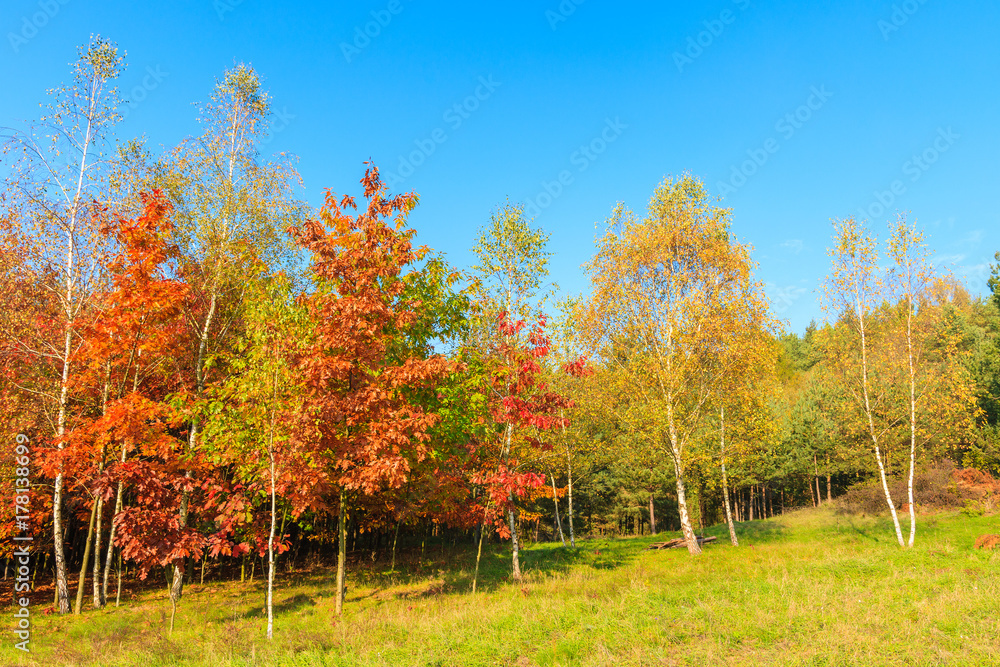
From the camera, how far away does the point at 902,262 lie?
21625 millimetres

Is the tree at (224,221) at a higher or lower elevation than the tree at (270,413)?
higher

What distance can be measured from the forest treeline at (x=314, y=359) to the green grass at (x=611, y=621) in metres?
1.56

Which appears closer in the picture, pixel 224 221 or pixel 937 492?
pixel 224 221

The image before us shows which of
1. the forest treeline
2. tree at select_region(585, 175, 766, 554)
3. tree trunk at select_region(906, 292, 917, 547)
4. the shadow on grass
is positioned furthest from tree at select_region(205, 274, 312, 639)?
the shadow on grass

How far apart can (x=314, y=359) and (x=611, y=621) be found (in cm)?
816

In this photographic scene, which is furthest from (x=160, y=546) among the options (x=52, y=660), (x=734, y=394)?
(x=734, y=394)

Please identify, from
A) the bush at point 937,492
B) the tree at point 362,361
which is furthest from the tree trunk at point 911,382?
the tree at point 362,361

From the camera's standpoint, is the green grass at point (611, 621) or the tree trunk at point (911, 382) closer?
the green grass at point (611, 621)

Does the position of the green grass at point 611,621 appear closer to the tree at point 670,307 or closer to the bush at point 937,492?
the tree at point 670,307

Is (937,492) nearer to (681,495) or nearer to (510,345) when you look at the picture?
(681,495)

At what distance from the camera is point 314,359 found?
11.1 meters

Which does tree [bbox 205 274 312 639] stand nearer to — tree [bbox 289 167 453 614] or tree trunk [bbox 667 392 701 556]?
tree [bbox 289 167 453 614]

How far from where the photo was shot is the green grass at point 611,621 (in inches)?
320

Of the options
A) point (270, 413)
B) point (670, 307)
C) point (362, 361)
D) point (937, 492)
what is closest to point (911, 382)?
point (670, 307)
